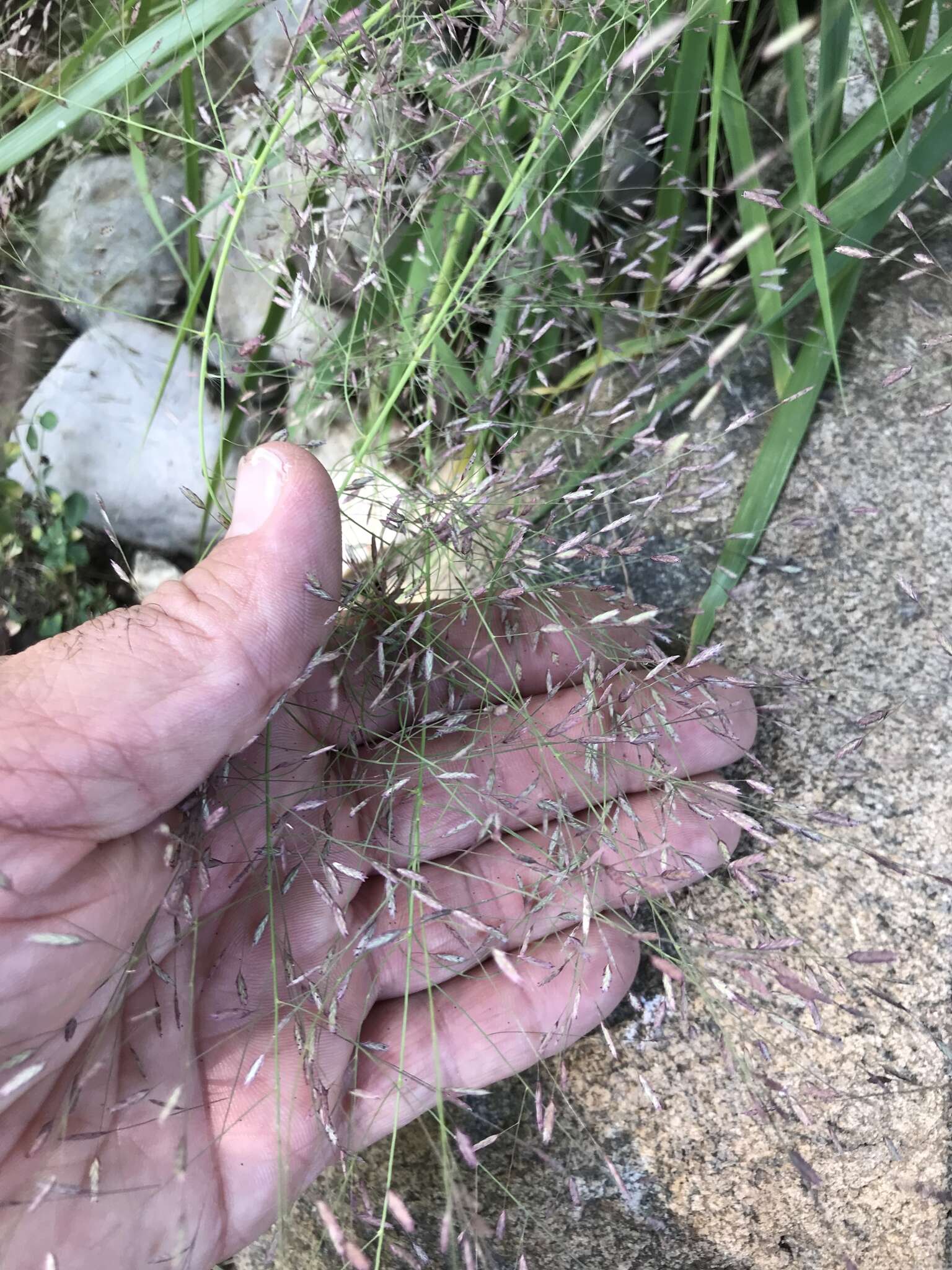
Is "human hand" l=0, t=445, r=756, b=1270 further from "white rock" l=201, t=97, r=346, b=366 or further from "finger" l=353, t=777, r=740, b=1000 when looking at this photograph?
"white rock" l=201, t=97, r=346, b=366

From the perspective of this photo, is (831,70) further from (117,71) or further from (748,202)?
(117,71)

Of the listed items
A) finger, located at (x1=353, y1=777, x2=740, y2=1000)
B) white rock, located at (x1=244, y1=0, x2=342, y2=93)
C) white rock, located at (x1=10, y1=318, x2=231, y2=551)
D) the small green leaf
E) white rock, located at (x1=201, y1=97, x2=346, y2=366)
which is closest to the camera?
finger, located at (x1=353, y1=777, x2=740, y2=1000)

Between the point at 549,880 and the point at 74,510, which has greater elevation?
the point at 74,510

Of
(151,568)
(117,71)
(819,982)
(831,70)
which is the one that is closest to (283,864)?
(819,982)

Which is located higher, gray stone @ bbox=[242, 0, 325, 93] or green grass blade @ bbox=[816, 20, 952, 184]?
gray stone @ bbox=[242, 0, 325, 93]

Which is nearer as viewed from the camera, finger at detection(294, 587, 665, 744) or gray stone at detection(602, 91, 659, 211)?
finger at detection(294, 587, 665, 744)

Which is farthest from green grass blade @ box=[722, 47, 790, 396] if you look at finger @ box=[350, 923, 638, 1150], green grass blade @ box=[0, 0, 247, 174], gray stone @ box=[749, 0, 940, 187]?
finger @ box=[350, 923, 638, 1150]

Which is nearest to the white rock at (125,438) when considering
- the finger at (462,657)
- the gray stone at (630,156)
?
the finger at (462,657)
